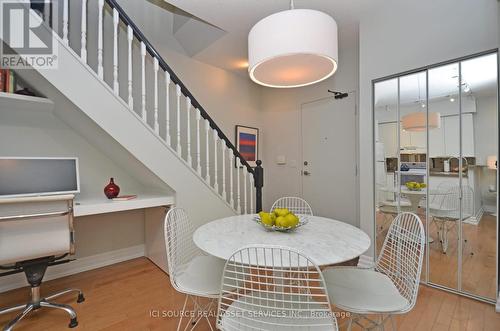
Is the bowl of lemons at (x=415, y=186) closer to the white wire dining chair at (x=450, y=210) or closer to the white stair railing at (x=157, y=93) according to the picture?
the white wire dining chair at (x=450, y=210)

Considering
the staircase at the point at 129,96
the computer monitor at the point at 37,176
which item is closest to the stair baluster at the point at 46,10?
the staircase at the point at 129,96

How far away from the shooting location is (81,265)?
2.59 meters

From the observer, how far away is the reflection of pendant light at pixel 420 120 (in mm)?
2180

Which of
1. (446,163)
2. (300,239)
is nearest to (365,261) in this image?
(446,163)

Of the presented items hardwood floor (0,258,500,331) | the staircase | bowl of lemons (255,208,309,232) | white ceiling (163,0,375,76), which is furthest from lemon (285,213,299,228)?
white ceiling (163,0,375,76)

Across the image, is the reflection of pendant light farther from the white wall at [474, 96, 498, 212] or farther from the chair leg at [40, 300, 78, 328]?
the chair leg at [40, 300, 78, 328]

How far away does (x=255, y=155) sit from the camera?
Result: 4.35 metres

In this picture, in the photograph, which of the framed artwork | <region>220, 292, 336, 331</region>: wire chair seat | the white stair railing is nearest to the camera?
<region>220, 292, 336, 331</region>: wire chair seat

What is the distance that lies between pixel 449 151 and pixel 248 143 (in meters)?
2.78

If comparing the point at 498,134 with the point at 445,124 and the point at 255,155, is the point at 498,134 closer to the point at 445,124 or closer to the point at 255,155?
the point at 445,124

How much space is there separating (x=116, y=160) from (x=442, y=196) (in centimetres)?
326

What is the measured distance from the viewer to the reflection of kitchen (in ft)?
6.27

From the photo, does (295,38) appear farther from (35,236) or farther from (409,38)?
(35,236)

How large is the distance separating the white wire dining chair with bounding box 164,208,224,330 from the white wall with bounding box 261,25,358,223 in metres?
2.46
